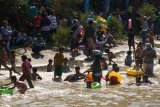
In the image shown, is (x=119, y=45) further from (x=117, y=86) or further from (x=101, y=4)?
(x=117, y=86)

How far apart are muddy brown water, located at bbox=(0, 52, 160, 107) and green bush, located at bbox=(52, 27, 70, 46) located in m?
4.25

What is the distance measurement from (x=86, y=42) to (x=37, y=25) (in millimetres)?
2224

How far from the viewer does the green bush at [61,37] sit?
21.1 metres

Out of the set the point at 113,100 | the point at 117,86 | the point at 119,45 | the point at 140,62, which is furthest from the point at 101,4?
the point at 113,100

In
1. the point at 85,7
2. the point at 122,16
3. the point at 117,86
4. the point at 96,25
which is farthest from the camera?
the point at 122,16

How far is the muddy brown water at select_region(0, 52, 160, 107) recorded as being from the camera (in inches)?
529

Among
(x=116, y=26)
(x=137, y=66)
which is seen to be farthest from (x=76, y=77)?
(x=116, y=26)

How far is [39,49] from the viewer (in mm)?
19969

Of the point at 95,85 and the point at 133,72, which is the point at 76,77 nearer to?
the point at 95,85

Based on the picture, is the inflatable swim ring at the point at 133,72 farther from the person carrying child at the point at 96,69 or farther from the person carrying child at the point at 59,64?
the person carrying child at the point at 59,64

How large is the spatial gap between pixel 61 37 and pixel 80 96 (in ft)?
23.1

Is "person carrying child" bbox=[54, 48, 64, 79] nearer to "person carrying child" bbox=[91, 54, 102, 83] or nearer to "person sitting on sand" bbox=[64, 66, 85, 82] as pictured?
"person sitting on sand" bbox=[64, 66, 85, 82]

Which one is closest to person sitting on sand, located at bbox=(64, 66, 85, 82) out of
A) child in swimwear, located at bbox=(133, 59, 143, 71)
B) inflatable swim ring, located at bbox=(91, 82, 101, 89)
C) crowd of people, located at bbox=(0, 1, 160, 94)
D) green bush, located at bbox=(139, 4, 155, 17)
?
crowd of people, located at bbox=(0, 1, 160, 94)

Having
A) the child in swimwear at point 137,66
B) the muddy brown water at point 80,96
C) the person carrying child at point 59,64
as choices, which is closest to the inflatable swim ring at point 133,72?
the child in swimwear at point 137,66
